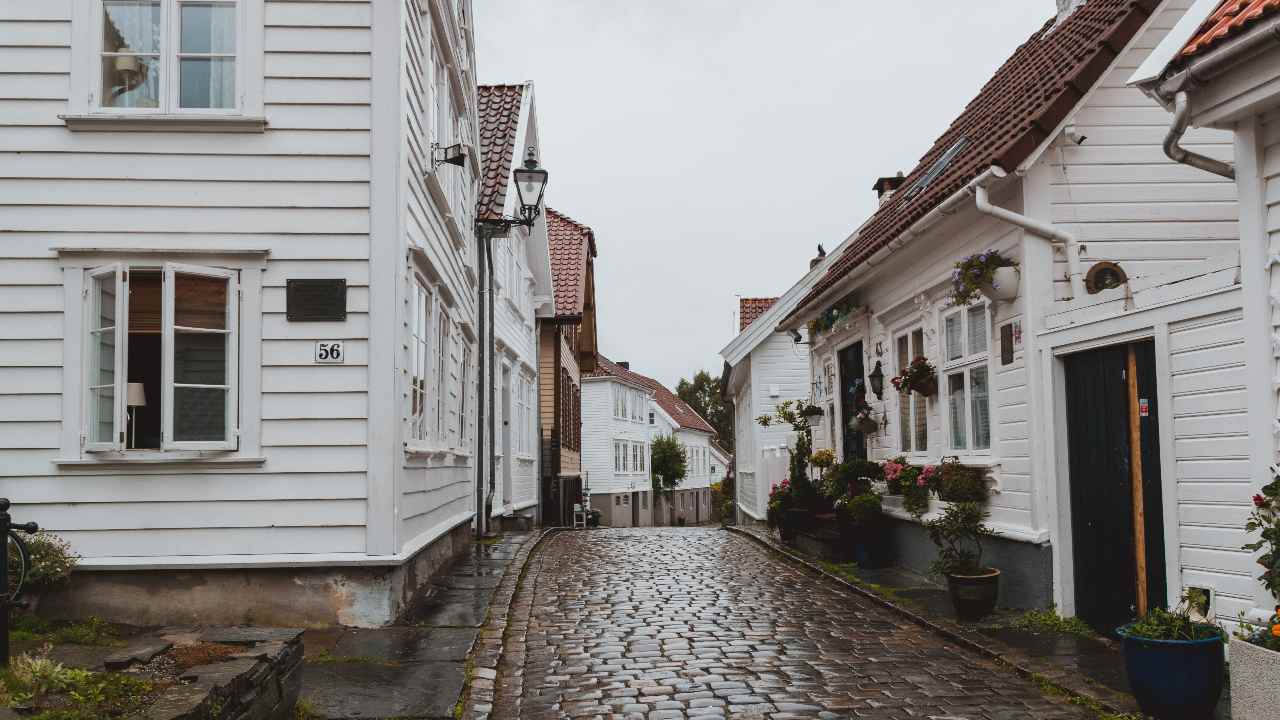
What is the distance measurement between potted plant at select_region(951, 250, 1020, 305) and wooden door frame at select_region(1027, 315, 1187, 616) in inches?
25.0

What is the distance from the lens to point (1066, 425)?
9.09 metres

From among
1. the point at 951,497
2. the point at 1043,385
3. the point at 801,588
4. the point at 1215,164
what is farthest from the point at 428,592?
the point at 1215,164

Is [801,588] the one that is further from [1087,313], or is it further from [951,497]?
[1087,313]

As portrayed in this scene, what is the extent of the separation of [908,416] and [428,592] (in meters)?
6.07

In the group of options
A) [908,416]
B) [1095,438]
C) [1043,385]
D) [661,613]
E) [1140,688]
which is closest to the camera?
[1140,688]

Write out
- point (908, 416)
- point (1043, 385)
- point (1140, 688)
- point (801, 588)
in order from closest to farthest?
point (1140, 688), point (1043, 385), point (801, 588), point (908, 416)

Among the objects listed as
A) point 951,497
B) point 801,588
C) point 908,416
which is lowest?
point 801,588

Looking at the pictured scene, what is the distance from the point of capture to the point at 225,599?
343 inches

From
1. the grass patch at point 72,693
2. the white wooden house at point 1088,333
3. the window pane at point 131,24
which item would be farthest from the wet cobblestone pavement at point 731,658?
the window pane at point 131,24

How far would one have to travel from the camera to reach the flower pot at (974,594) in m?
9.18

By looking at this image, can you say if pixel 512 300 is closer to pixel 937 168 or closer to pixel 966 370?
pixel 937 168

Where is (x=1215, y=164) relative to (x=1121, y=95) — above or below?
below

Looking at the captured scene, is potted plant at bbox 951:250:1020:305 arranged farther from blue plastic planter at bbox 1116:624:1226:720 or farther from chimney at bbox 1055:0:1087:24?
chimney at bbox 1055:0:1087:24

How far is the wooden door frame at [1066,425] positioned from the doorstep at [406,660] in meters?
4.59
